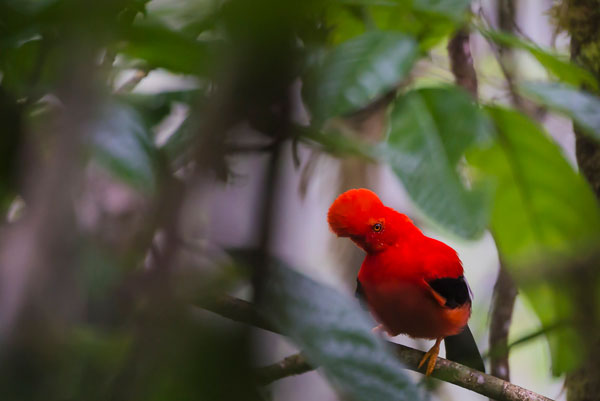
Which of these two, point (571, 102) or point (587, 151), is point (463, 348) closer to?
point (571, 102)

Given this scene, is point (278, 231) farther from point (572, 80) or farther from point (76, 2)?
point (572, 80)

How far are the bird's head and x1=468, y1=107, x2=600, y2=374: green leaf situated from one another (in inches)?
12.1

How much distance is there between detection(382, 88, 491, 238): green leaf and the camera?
93cm

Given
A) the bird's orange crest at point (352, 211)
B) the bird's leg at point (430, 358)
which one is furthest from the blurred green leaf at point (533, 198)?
the bird's orange crest at point (352, 211)

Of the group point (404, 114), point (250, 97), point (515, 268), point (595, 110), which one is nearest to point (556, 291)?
point (515, 268)

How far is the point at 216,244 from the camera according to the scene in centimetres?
33

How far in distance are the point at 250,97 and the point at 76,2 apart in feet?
0.36

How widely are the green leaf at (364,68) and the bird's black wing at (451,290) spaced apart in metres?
0.42

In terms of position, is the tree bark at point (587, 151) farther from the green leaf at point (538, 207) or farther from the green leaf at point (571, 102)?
the green leaf at point (571, 102)

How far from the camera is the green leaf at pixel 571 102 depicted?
4.01 ft

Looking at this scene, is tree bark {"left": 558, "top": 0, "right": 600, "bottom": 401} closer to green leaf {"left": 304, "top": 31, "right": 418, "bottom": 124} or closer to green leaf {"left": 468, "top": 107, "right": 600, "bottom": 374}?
green leaf {"left": 468, "top": 107, "right": 600, "bottom": 374}

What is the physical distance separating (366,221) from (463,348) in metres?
0.52

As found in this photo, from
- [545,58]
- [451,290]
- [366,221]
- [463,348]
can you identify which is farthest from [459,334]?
[545,58]

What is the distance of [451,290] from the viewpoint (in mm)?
1273
